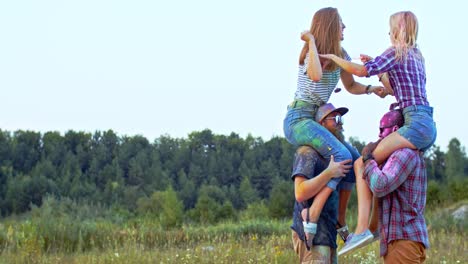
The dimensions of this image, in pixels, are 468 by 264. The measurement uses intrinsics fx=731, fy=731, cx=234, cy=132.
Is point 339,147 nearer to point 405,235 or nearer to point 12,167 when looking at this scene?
point 405,235

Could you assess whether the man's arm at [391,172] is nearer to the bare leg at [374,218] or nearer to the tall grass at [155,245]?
the bare leg at [374,218]

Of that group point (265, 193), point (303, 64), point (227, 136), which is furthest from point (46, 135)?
point (303, 64)

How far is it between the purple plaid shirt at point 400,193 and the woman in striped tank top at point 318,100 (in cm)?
23

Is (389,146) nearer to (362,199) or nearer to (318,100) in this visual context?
(362,199)

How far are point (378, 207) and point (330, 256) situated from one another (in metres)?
0.46

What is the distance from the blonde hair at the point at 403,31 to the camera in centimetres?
463

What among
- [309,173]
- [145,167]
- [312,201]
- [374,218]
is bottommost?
[374,218]

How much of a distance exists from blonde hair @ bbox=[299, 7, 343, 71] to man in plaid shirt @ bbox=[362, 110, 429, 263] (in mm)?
557

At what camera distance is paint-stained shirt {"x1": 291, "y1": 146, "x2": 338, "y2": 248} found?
4723mm

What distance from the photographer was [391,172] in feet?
15.0

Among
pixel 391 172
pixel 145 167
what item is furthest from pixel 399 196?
pixel 145 167

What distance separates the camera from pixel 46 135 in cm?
6681

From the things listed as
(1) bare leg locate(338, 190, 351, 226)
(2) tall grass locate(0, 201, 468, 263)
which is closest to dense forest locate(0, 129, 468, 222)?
(2) tall grass locate(0, 201, 468, 263)

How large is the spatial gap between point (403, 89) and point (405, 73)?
11 centimetres
